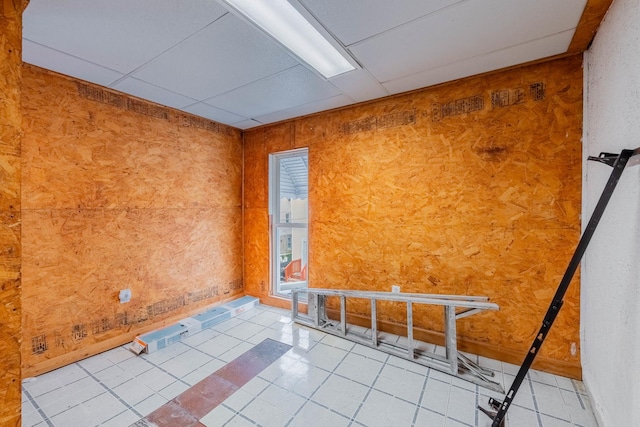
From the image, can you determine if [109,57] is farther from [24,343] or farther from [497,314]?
[497,314]

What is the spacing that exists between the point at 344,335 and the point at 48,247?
2.95 meters

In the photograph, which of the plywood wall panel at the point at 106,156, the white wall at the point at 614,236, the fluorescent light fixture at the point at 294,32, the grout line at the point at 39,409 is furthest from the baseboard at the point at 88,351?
the white wall at the point at 614,236

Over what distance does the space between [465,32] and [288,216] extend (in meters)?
3.02

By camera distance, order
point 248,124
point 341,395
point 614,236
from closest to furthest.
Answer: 1. point 614,236
2. point 341,395
3. point 248,124

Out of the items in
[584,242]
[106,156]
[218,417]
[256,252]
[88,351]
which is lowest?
[218,417]

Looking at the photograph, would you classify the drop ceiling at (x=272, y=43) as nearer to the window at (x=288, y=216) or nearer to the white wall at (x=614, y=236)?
the white wall at (x=614, y=236)

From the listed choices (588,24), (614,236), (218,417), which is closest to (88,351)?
(218,417)

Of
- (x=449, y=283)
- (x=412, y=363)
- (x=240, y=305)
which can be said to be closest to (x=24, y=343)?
(x=240, y=305)

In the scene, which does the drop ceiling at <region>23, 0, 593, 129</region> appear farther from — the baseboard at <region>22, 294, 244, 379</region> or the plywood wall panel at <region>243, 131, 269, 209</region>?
the baseboard at <region>22, 294, 244, 379</region>

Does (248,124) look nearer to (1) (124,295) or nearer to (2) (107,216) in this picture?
(2) (107,216)

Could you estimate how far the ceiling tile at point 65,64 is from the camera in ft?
6.46

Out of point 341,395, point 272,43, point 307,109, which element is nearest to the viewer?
point 272,43

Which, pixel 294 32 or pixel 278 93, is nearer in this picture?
pixel 294 32

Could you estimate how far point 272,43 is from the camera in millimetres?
1906
